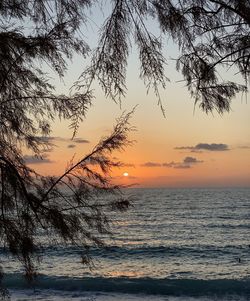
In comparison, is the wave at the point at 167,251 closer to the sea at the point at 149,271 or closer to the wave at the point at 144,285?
the sea at the point at 149,271

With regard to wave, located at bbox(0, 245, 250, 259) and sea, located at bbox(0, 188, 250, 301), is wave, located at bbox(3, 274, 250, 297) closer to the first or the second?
sea, located at bbox(0, 188, 250, 301)

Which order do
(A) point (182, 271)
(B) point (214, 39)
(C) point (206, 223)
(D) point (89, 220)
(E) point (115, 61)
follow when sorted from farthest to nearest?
(C) point (206, 223), (A) point (182, 271), (D) point (89, 220), (B) point (214, 39), (E) point (115, 61)

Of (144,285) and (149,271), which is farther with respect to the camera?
(149,271)

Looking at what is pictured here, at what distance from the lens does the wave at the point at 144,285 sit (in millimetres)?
17844

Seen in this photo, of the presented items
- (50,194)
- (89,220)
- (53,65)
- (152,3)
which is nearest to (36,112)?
(53,65)

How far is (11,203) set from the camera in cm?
338

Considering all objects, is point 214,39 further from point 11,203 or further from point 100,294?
point 100,294

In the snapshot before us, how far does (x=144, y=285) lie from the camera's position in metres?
18.7

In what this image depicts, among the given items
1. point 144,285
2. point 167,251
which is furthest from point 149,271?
point 167,251

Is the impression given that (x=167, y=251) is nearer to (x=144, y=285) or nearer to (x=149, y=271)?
(x=149, y=271)

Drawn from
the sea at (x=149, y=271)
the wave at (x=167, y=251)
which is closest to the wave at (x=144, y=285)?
the sea at (x=149, y=271)

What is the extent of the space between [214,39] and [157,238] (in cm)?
3312

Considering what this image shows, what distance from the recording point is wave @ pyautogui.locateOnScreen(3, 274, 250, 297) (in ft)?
58.5

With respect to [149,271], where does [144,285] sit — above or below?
above
